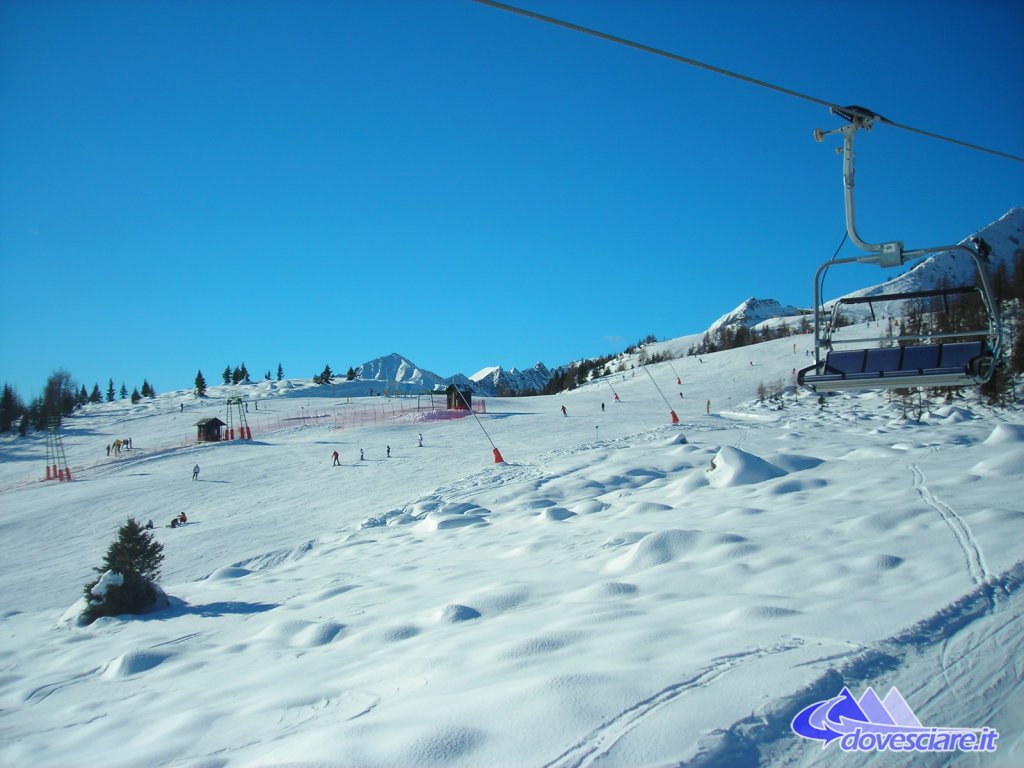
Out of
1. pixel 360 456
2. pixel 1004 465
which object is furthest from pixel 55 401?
pixel 1004 465

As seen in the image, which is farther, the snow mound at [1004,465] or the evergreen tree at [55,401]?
the evergreen tree at [55,401]

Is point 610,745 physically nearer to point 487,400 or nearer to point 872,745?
point 872,745

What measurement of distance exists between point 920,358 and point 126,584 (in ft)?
46.8

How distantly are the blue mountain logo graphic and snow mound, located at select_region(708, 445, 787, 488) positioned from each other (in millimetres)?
13179

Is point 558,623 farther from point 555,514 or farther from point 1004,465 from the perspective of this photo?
point 1004,465

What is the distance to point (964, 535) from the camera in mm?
8219

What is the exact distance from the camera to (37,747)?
6.97 m

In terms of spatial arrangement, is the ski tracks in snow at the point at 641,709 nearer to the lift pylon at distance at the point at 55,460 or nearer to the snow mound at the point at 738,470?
the snow mound at the point at 738,470

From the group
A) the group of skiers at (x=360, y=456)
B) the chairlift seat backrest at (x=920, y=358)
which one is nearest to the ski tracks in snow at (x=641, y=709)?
the chairlift seat backrest at (x=920, y=358)

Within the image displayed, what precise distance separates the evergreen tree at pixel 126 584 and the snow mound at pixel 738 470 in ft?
43.8

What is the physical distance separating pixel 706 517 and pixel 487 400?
59.4m

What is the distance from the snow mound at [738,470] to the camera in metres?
17.4

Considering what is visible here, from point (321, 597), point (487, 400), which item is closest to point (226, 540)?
point (321, 597)

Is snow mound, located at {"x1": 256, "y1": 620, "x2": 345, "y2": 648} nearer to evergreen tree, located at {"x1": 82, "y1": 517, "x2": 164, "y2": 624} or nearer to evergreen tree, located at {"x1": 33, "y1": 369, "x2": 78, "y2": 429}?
evergreen tree, located at {"x1": 82, "y1": 517, "x2": 164, "y2": 624}
